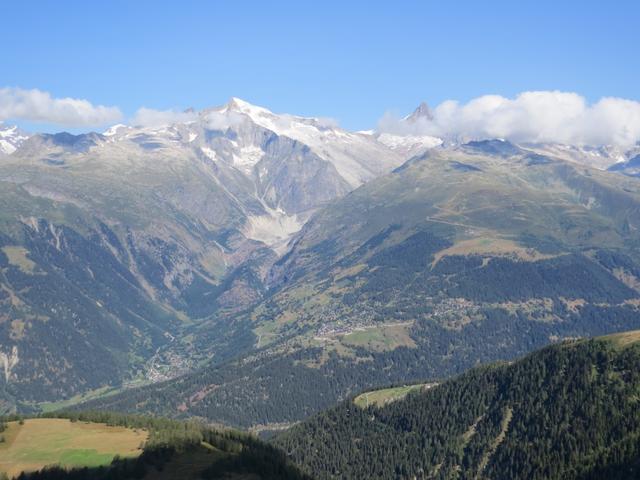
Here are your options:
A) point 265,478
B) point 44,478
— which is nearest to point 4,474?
point 44,478

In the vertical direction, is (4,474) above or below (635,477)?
above

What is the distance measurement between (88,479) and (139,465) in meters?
11.9

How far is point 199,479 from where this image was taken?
7505 inches

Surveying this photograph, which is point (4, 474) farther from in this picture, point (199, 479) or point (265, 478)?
point (265, 478)

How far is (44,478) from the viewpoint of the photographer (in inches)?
7687

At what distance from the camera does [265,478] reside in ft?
655

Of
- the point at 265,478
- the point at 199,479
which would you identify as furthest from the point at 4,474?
the point at 265,478

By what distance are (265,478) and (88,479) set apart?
41.0 metres

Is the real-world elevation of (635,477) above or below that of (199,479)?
below

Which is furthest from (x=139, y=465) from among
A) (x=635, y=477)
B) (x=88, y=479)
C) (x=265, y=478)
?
(x=635, y=477)

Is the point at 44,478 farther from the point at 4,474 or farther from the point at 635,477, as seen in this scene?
the point at 635,477

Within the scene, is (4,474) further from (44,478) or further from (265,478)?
(265,478)

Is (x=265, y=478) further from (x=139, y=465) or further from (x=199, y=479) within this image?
(x=139, y=465)

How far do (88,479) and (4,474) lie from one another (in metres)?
20.9
